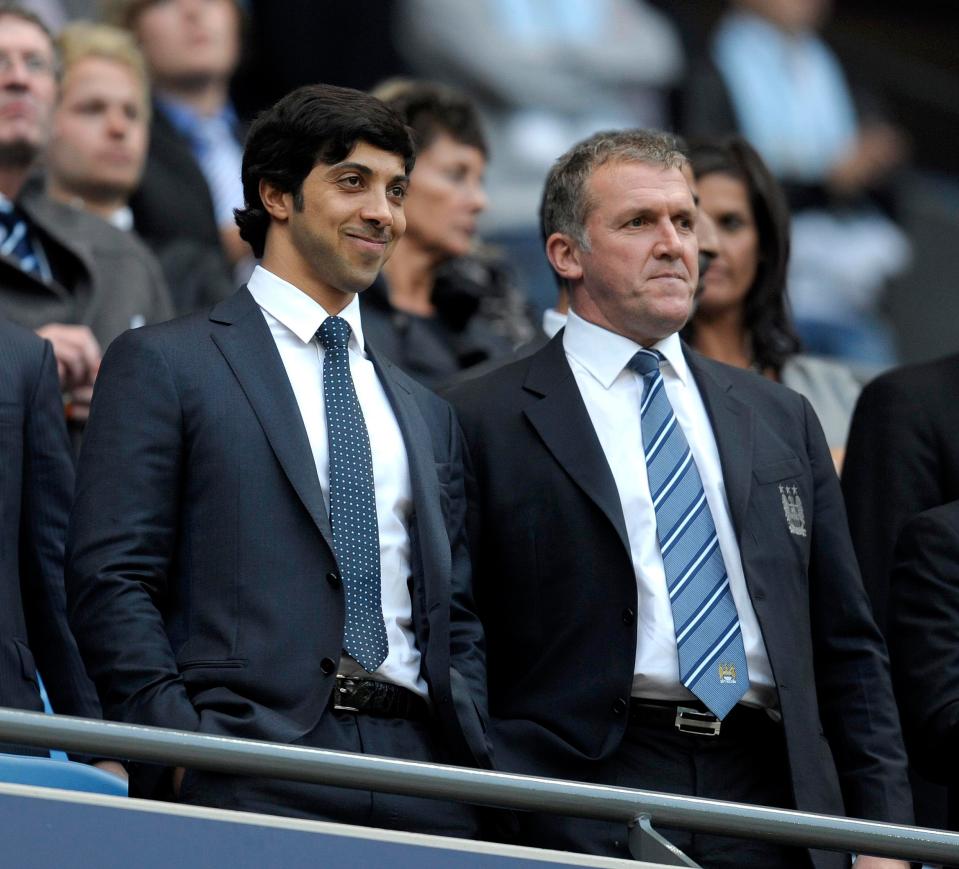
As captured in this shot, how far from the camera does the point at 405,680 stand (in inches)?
143

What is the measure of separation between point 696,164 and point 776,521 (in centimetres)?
183

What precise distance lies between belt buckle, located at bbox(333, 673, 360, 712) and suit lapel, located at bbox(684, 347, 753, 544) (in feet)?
3.12

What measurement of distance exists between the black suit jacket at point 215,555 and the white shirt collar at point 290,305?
0.07 meters

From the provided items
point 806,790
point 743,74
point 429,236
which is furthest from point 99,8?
point 806,790

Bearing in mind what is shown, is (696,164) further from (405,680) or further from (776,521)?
(405,680)

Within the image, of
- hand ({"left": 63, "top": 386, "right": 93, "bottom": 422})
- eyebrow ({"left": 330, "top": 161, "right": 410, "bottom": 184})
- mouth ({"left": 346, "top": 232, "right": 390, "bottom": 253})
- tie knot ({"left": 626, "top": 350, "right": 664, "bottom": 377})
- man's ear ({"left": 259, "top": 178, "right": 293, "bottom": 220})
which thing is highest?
eyebrow ({"left": 330, "top": 161, "right": 410, "bottom": 184})

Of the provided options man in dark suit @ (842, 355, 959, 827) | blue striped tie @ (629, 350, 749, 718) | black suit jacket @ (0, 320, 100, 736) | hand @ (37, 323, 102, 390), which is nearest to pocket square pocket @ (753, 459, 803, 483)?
blue striped tie @ (629, 350, 749, 718)

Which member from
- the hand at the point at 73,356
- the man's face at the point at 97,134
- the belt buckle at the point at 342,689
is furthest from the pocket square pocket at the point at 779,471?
the man's face at the point at 97,134

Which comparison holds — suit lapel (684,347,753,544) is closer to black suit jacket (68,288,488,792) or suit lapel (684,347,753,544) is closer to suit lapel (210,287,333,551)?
black suit jacket (68,288,488,792)

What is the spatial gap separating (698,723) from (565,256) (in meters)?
1.17

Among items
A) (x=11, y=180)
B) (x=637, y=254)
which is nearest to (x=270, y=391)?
(x=637, y=254)

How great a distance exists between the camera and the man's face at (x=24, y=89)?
5.20 m

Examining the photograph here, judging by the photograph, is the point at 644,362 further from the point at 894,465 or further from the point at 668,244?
the point at 894,465

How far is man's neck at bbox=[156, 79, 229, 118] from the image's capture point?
7.09 m
